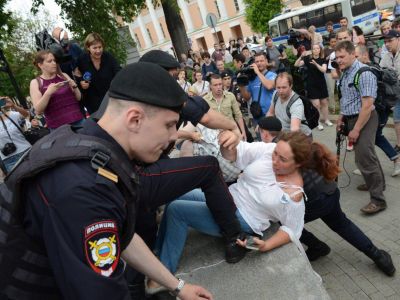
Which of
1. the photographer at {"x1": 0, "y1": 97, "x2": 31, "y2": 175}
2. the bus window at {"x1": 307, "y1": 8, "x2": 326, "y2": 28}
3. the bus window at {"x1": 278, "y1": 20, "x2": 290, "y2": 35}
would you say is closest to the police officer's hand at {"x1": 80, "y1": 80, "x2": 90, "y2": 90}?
the photographer at {"x1": 0, "y1": 97, "x2": 31, "y2": 175}

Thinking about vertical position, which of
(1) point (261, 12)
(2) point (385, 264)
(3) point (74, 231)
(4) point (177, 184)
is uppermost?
(1) point (261, 12)

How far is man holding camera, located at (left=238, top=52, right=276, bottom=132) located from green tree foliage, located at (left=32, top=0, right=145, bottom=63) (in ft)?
30.3

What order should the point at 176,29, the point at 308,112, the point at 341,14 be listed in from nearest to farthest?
1. the point at 308,112
2. the point at 176,29
3. the point at 341,14

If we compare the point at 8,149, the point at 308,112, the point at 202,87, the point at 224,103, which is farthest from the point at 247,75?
the point at 8,149

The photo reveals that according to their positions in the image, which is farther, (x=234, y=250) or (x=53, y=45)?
(x=53, y=45)

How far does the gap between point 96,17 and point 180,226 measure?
1267 centimetres

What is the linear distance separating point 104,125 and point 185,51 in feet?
56.5

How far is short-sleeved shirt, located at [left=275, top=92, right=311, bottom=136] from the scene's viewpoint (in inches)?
168

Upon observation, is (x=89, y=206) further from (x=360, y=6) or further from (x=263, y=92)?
(x=360, y=6)

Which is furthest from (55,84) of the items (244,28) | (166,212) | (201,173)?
(244,28)

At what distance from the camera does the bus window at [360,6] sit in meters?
19.7

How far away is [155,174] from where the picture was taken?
7.53 feet

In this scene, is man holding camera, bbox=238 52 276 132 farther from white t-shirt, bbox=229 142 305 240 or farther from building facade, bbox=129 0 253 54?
building facade, bbox=129 0 253 54

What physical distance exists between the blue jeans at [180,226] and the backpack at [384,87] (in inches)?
94.4
